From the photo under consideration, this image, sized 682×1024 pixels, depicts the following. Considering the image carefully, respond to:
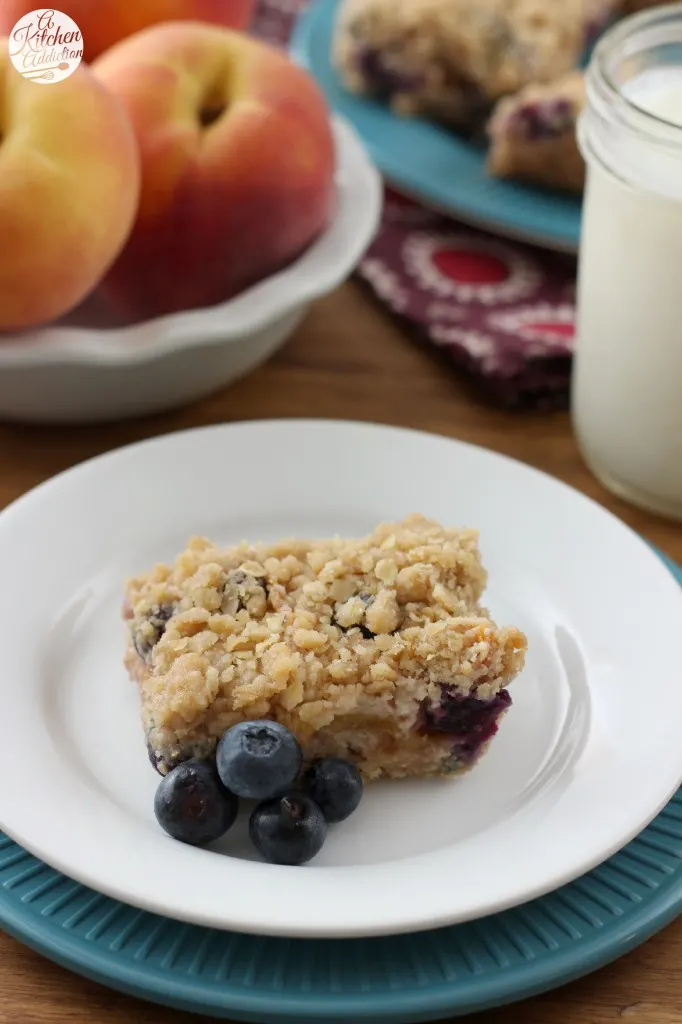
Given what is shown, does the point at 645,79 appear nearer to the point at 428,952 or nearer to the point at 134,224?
the point at 134,224

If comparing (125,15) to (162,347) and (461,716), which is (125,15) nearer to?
(162,347)

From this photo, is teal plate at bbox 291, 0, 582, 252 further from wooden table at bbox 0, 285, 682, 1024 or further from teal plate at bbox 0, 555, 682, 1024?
teal plate at bbox 0, 555, 682, 1024

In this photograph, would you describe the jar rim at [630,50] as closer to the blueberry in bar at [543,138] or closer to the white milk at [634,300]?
the white milk at [634,300]

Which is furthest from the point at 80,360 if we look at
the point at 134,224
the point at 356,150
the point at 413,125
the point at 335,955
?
the point at 413,125

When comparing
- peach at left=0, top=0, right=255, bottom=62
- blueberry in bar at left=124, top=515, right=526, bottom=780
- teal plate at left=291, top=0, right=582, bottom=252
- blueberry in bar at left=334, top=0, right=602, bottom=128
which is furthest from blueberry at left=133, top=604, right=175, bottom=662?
blueberry in bar at left=334, top=0, right=602, bottom=128

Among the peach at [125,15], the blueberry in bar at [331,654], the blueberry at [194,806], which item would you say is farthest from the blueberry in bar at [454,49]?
the blueberry at [194,806]
